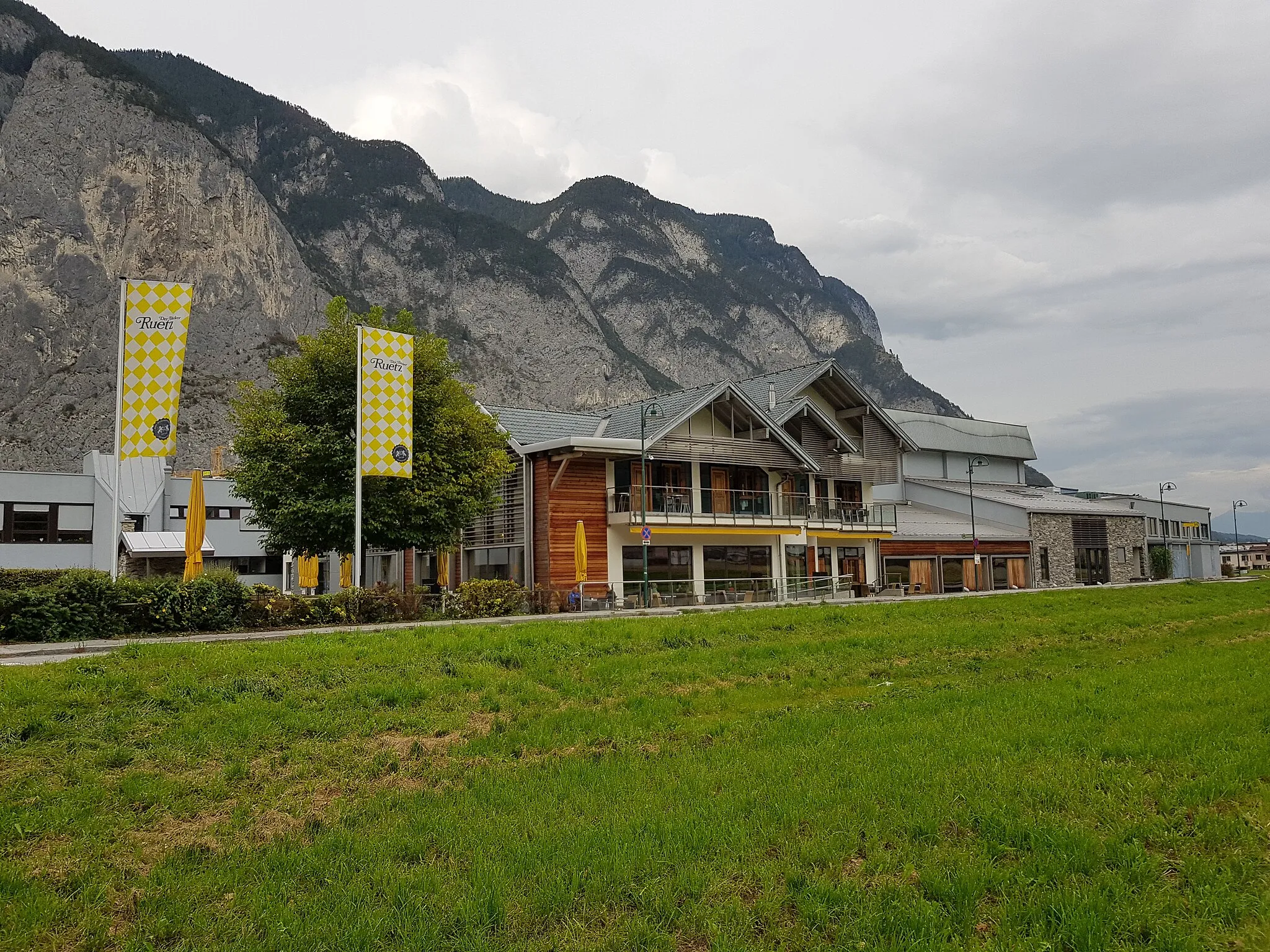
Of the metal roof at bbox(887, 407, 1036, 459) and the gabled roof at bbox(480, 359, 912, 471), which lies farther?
the metal roof at bbox(887, 407, 1036, 459)

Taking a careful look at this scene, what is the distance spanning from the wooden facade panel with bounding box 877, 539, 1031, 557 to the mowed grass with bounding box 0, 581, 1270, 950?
39941mm

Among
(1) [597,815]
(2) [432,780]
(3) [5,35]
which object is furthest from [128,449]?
(3) [5,35]

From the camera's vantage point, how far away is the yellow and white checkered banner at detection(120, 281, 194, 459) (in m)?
21.7

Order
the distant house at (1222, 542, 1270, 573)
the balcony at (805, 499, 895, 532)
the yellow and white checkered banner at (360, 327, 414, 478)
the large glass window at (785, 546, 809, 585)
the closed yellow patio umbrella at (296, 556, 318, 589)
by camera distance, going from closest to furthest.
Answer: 1. the yellow and white checkered banner at (360, 327, 414, 478)
2. the closed yellow patio umbrella at (296, 556, 318, 589)
3. the large glass window at (785, 546, 809, 585)
4. the balcony at (805, 499, 895, 532)
5. the distant house at (1222, 542, 1270, 573)

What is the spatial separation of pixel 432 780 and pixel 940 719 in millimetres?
5485

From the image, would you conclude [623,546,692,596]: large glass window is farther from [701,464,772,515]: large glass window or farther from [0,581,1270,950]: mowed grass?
[0,581,1270,950]: mowed grass

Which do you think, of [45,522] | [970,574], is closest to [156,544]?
[45,522]

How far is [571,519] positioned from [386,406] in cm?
1264

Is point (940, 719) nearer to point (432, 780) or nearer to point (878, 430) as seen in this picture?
point (432, 780)

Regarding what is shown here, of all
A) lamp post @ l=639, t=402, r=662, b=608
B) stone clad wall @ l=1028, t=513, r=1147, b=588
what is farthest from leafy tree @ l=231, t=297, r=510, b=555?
stone clad wall @ l=1028, t=513, r=1147, b=588

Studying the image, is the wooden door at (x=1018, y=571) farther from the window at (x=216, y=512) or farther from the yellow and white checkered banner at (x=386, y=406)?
the window at (x=216, y=512)

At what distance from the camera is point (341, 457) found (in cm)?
2988

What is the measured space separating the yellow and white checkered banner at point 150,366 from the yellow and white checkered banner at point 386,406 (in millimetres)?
5346

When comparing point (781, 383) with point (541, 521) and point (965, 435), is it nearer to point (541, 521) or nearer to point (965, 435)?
point (541, 521)
